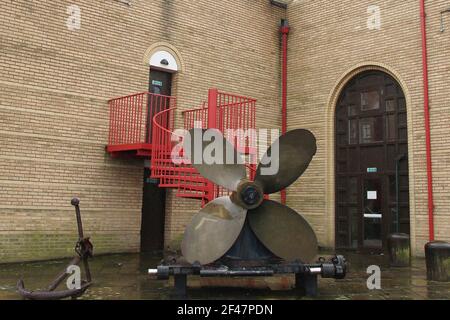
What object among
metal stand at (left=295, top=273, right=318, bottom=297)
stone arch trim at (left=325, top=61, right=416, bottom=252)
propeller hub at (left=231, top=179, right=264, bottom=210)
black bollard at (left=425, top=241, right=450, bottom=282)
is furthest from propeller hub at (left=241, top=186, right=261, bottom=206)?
stone arch trim at (left=325, top=61, right=416, bottom=252)

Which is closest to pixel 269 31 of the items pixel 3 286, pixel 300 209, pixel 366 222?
pixel 300 209

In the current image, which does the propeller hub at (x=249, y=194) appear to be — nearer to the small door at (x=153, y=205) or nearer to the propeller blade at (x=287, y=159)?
the propeller blade at (x=287, y=159)

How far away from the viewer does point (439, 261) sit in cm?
717

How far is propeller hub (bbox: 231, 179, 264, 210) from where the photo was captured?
6027mm

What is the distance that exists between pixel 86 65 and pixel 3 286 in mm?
5002

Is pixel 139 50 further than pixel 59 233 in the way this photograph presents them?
Yes

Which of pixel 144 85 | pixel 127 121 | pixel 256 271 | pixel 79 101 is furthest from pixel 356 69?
pixel 256 271

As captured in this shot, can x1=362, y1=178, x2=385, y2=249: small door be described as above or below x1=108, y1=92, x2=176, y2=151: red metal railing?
below

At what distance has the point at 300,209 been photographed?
12.3 m

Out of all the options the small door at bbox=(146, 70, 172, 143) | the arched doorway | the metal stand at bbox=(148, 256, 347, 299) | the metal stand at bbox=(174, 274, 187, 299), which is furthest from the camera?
the arched doorway

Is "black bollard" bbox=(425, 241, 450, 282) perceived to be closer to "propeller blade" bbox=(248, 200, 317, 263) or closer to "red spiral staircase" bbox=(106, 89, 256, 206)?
"propeller blade" bbox=(248, 200, 317, 263)

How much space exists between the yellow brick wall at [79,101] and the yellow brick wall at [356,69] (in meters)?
2.29

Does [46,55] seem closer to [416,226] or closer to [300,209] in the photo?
[300,209]

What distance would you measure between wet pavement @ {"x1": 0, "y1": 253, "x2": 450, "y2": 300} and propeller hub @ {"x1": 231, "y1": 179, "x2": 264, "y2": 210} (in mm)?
1136
